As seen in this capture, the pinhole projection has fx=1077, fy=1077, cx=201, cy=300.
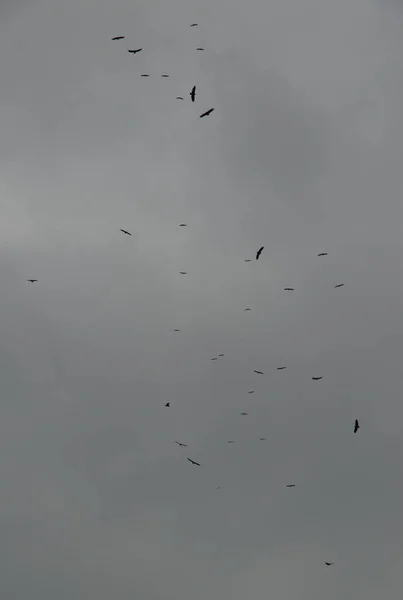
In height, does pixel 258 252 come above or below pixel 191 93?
below

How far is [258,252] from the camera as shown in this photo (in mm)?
117500

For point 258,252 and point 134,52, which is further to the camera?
point 258,252

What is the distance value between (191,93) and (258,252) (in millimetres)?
20462

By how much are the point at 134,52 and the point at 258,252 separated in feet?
82.4

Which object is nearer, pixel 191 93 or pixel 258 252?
pixel 191 93

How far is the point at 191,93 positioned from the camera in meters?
106

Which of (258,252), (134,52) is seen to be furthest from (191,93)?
(258,252)

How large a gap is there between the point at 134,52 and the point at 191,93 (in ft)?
28.7

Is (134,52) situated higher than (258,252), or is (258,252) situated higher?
(134,52)

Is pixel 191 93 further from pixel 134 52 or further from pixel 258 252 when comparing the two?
pixel 258 252

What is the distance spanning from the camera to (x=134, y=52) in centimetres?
10988
